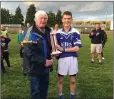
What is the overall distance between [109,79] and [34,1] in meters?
3.99

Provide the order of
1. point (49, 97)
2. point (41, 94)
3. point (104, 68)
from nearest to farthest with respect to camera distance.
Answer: point (41, 94), point (49, 97), point (104, 68)

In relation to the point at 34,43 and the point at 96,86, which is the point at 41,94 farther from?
the point at 96,86

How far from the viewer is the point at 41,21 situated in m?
5.32

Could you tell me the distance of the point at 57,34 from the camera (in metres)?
6.03

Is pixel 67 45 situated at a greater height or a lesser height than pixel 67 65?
greater

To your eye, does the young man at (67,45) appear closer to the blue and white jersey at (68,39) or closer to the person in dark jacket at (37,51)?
the blue and white jersey at (68,39)

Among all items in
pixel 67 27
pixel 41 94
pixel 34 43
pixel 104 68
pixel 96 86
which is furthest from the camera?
pixel 104 68

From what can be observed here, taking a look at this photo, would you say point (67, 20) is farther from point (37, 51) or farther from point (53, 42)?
point (37, 51)

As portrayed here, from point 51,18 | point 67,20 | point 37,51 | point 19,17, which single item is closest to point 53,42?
point 37,51

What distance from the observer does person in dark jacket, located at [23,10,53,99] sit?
531cm

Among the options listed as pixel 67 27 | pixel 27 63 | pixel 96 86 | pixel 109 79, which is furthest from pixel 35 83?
pixel 109 79

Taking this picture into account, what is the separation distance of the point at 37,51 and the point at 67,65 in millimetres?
959

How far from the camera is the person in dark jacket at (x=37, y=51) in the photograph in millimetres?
5312

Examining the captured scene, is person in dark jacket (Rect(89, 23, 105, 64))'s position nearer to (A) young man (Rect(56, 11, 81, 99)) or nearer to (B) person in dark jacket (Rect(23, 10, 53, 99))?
(A) young man (Rect(56, 11, 81, 99))
